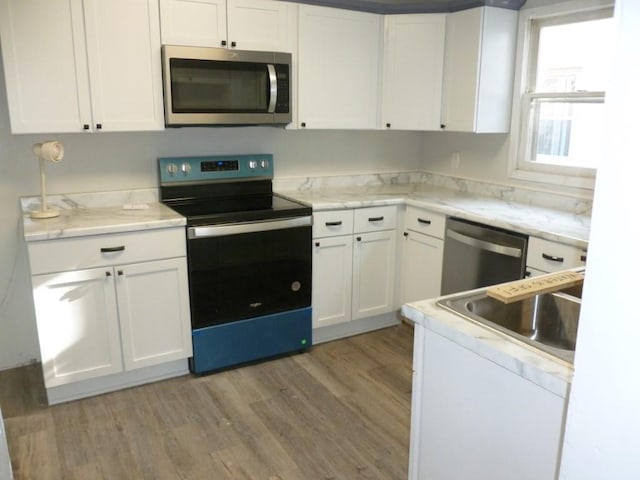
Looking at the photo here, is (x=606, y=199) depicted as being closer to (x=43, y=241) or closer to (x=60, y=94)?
(x=43, y=241)

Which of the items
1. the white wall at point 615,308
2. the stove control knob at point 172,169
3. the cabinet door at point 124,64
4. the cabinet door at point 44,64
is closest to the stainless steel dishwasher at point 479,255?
the stove control knob at point 172,169

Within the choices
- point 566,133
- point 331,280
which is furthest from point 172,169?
point 566,133

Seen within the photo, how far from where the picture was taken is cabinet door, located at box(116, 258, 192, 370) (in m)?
2.77

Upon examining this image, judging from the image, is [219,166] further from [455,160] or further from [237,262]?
[455,160]

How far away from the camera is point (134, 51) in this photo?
2.78 m

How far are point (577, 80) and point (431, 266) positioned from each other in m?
1.39

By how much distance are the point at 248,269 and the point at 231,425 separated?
2.77 ft

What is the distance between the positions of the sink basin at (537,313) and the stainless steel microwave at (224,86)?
1885mm

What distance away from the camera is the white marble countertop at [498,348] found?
117 centimetres

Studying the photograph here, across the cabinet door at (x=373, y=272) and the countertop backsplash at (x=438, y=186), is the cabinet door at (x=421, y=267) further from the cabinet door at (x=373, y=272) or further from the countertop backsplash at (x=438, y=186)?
the countertop backsplash at (x=438, y=186)

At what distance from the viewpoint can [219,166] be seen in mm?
3371

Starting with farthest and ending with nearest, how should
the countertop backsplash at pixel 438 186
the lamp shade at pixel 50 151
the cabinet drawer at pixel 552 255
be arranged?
1. the countertop backsplash at pixel 438 186
2. the lamp shade at pixel 50 151
3. the cabinet drawer at pixel 552 255

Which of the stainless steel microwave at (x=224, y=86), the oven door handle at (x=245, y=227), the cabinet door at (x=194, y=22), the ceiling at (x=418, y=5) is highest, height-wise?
the ceiling at (x=418, y=5)

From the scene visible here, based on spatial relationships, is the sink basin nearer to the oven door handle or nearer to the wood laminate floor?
the wood laminate floor
